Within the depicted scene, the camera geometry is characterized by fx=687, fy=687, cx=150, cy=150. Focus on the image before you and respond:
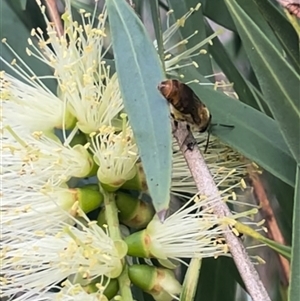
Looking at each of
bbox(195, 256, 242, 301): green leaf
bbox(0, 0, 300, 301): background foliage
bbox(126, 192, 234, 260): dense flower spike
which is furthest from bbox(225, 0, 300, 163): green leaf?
bbox(195, 256, 242, 301): green leaf

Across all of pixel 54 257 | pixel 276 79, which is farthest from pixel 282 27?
pixel 54 257

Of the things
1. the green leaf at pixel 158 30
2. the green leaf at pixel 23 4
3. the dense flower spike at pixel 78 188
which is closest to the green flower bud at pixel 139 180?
the dense flower spike at pixel 78 188

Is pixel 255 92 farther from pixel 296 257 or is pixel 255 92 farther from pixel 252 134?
pixel 296 257

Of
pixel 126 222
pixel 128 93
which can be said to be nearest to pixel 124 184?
pixel 126 222

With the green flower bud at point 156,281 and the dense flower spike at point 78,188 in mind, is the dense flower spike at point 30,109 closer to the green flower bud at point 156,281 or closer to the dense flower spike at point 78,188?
the dense flower spike at point 78,188

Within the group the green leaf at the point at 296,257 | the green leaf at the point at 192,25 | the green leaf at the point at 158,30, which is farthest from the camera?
the green leaf at the point at 192,25

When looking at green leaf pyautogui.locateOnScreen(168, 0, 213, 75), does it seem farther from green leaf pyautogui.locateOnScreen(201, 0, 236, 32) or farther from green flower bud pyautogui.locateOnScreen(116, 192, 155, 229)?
green flower bud pyautogui.locateOnScreen(116, 192, 155, 229)
